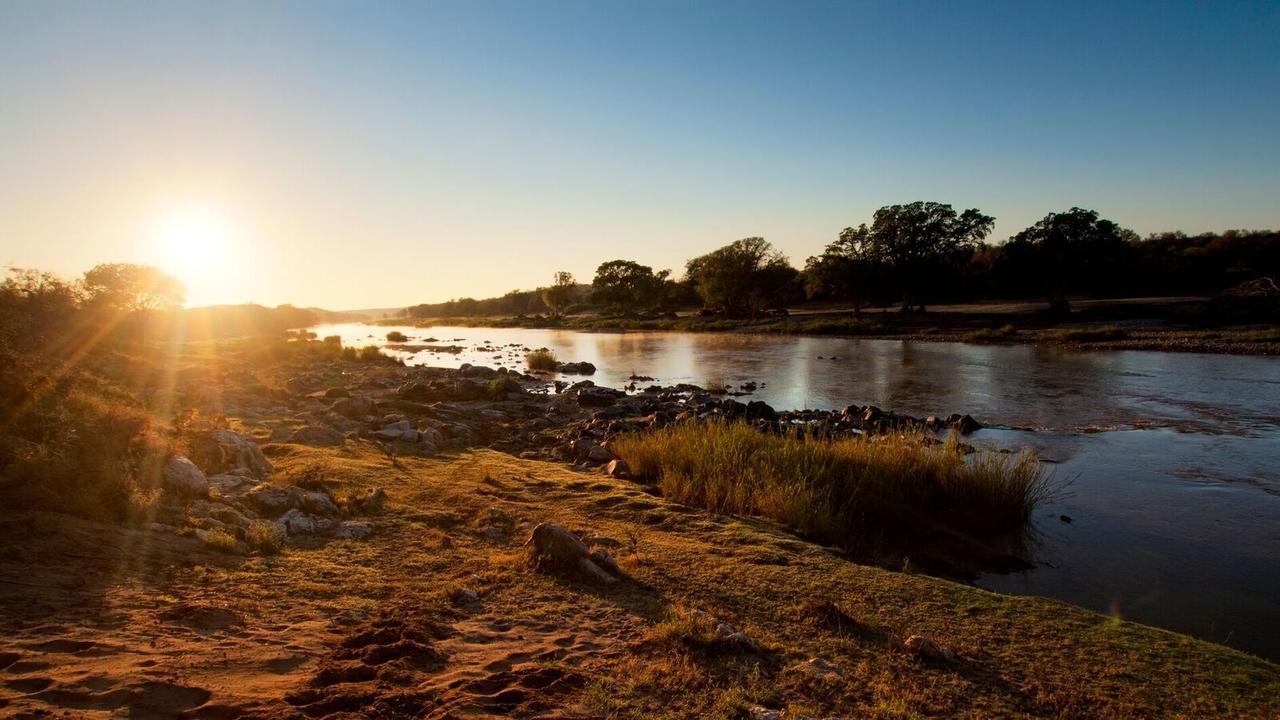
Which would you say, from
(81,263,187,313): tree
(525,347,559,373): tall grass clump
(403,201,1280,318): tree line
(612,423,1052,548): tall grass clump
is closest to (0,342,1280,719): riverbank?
(612,423,1052,548): tall grass clump

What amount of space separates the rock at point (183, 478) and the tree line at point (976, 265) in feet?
238

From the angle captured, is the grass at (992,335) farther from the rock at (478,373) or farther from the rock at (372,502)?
the rock at (372,502)

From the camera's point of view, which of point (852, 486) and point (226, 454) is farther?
point (852, 486)

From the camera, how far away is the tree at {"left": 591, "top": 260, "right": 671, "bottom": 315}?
402 ft

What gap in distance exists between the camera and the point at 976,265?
97.7 m

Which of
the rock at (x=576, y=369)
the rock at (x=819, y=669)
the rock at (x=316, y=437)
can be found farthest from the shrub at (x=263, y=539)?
the rock at (x=576, y=369)

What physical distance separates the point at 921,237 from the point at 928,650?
80.4 meters

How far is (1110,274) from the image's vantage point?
69.8 m

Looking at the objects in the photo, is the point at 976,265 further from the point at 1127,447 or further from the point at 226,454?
the point at 226,454

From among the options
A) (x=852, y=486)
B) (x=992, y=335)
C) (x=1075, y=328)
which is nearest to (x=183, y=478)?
(x=852, y=486)

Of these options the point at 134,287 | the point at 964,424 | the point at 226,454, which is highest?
the point at 134,287

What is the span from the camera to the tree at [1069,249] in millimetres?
65000

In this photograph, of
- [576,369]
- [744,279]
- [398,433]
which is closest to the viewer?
[398,433]

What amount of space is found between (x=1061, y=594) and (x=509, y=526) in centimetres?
679
